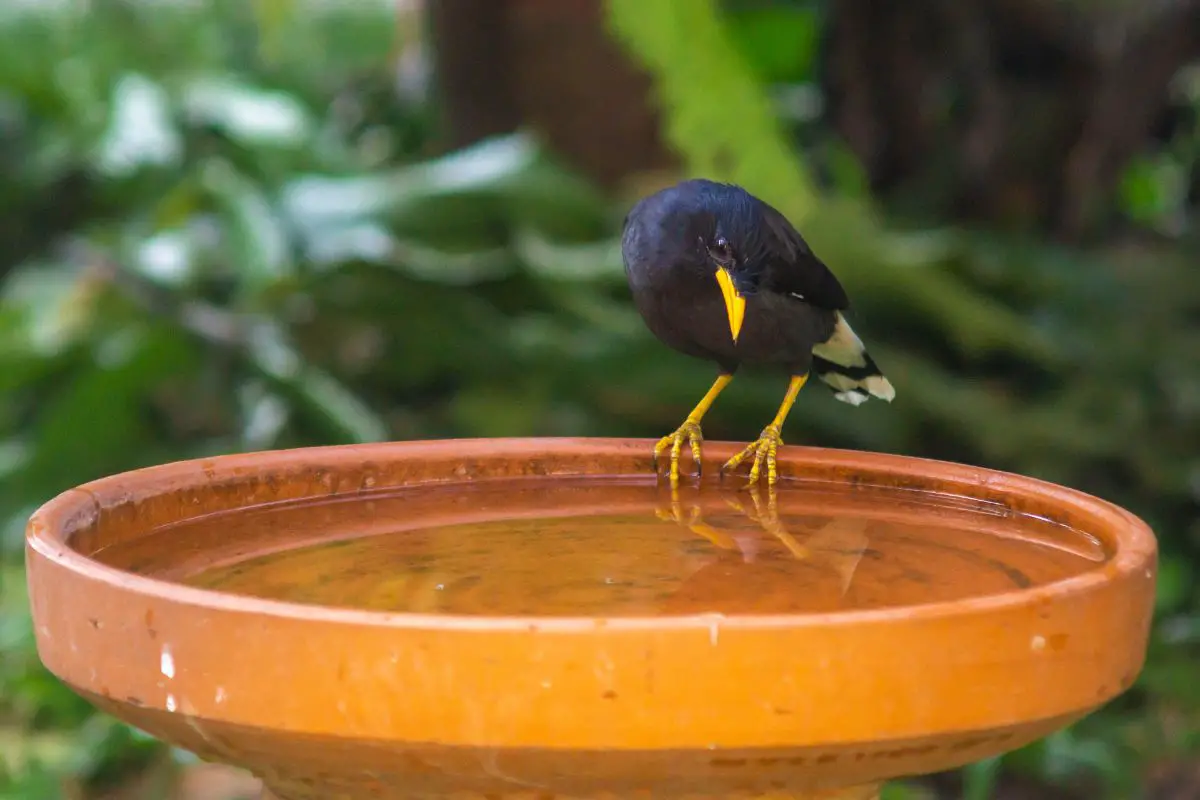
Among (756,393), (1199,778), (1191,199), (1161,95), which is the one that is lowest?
(1199,778)

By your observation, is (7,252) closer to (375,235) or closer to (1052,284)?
(375,235)

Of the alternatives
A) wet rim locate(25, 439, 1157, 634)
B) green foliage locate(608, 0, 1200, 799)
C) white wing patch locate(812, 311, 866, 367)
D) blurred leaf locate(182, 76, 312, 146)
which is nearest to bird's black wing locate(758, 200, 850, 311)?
white wing patch locate(812, 311, 866, 367)

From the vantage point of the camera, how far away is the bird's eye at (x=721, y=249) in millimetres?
2367

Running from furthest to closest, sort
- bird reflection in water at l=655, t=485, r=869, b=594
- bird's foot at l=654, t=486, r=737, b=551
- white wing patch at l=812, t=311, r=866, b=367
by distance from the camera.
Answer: white wing patch at l=812, t=311, r=866, b=367 → bird's foot at l=654, t=486, r=737, b=551 → bird reflection in water at l=655, t=485, r=869, b=594

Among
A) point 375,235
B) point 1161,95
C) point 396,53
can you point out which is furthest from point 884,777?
point 396,53

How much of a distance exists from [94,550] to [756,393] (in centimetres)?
301

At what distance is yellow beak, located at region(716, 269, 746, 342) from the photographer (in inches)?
91.2

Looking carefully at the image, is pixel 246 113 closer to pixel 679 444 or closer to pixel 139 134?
pixel 139 134

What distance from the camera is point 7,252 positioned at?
21.1 ft

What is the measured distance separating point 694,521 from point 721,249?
0.59m

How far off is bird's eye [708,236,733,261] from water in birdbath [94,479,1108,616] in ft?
1.40

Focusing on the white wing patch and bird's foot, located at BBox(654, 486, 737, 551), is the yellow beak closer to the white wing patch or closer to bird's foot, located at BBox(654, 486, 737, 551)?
bird's foot, located at BBox(654, 486, 737, 551)

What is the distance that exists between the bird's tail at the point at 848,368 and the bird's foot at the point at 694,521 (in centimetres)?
83

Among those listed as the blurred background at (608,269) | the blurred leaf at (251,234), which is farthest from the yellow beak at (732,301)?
the blurred leaf at (251,234)
